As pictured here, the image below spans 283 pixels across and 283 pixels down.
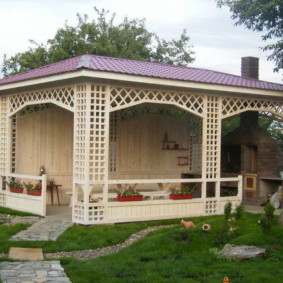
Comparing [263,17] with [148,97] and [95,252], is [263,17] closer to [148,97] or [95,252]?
[148,97]

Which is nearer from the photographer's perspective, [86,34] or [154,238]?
[154,238]

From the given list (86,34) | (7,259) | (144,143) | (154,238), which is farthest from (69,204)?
(86,34)

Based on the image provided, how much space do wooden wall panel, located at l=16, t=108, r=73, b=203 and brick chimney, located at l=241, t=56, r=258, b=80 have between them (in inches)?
239

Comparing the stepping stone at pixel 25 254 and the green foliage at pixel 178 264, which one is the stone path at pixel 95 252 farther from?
the green foliage at pixel 178 264

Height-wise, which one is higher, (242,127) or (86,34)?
(86,34)

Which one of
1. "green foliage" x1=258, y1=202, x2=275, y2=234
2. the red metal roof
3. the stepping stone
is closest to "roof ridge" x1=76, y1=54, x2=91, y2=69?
the red metal roof

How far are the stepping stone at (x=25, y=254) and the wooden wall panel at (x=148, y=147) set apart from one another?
272 inches

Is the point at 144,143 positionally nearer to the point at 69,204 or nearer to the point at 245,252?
the point at 69,204

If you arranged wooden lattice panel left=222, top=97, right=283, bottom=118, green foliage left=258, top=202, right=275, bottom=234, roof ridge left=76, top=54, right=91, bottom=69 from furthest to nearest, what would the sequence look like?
wooden lattice panel left=222, top=97, right=283, bottom=118 < roof ridge left=76, top=54, right=91, bottom=69 < green foliage left=258, top=202, right=275, bottom=234

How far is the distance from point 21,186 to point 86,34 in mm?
14328

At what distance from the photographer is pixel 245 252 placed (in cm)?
841

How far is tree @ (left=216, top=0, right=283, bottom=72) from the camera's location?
51.0ft

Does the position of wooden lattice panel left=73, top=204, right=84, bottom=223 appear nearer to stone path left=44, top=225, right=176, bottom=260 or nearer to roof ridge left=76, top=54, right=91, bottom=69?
stone path left=44, top=225, right=176, bottom=260

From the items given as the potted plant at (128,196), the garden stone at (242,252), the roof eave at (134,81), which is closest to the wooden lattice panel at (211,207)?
the potted plant at (128,196)
